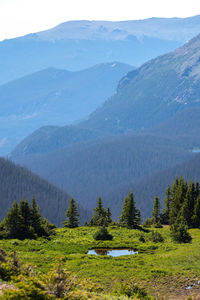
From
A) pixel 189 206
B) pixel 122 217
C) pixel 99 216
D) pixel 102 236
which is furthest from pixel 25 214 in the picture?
pixel 189 206

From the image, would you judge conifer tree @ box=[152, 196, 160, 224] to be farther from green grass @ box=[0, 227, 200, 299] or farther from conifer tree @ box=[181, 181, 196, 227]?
green grass @ box=[0, 227, 200, 299]

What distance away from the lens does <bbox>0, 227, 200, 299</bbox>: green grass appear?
4968 centimetres

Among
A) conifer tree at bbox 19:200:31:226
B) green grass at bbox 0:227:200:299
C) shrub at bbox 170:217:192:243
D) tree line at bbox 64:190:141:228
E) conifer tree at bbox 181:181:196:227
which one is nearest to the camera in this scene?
green grass at bbox 0:227:200:299

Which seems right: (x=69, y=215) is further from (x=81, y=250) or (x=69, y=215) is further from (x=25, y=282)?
(x=25, y=282)

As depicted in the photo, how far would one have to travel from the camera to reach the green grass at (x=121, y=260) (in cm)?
4968

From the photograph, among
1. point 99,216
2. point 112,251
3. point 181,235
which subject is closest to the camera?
point 112,251

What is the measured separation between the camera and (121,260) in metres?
60.0

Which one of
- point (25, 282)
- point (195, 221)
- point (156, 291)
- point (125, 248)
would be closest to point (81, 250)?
point (125, 248)

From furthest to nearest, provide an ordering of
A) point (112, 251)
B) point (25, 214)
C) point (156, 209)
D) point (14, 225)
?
point (156, 209), point (25, 214), point (14, 225), point (112, 251)

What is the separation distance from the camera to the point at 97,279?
49.8m

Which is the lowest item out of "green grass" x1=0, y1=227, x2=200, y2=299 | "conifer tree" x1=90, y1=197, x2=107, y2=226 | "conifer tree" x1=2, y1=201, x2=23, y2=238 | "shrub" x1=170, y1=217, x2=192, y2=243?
"green grass" x1=0, y1=227, x2=200, y2=299

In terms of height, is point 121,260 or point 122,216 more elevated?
point 122,216

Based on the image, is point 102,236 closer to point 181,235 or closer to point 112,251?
point 112,251

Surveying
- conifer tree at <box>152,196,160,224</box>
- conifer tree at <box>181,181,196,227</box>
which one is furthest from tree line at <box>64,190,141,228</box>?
conifer tree at <box>152,196,160,224</box>
